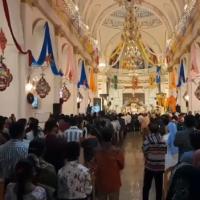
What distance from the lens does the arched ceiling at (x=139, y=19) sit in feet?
90.3

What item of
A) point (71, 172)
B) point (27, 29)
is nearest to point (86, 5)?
point (27, 29)

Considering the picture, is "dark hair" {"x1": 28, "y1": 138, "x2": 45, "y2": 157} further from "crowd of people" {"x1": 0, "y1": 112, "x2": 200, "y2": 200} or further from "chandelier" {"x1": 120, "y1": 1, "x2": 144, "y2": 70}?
"chandelier" {"x1": 120, "y1": 1, "x2": 144, "y2": 70}

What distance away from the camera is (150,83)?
134 feet

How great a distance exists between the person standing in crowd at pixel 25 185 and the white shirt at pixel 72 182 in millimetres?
834

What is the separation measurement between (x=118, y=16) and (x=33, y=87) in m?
21.2

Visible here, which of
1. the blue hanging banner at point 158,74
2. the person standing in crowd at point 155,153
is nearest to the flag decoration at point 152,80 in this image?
the blue hanging banner at point 158,74

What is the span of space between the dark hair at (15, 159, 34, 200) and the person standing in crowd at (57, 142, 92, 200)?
2.90 ft

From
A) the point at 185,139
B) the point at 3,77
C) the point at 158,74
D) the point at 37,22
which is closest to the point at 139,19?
the point at 158,74

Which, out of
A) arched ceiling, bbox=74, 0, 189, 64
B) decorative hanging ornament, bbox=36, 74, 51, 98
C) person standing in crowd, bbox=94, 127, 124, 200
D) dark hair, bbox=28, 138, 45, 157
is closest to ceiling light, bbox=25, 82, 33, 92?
decorative hanging ornament, bbox=36, 74, 51, 98

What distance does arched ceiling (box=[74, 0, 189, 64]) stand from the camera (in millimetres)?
27516

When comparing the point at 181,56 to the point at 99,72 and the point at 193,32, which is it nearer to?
the point at 193,32

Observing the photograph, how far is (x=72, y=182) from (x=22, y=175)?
0.96m

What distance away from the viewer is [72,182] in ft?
13.7

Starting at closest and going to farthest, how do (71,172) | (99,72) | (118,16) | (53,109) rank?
1. (71,172)
2. (53,109)
3. (118,16)
4. (99,72)
